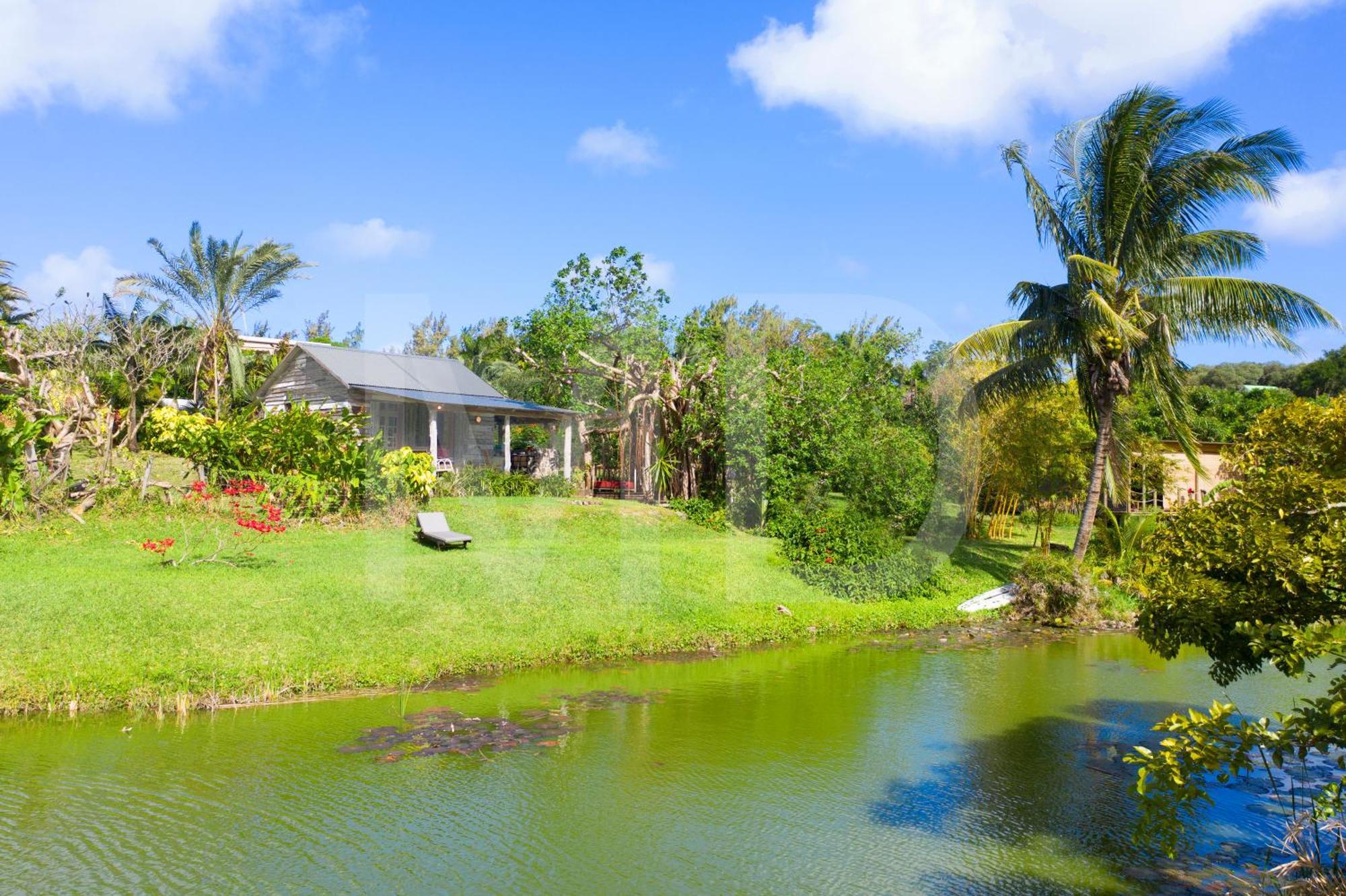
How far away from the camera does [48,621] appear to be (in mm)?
10352

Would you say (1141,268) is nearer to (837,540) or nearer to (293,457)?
(837,540)

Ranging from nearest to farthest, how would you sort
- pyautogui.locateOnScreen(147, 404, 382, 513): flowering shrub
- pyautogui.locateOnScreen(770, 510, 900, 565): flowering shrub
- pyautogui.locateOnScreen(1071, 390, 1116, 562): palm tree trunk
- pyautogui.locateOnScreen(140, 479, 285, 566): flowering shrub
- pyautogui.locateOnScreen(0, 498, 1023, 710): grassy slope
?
1. pyautogui.locateOnScreen(0, 498, 1023, 710): grassy slope
2. pyautogui.locateOnScreen(140, 479, 285, 566): flowering shrub
3. pyautogui.locateOnScreen(147, 404, 382, 513): flowering shrub
4. pyautogui.locateOnScreen(770, 510, 900, 565): flowering shrub
5. pyautogui.locateOnScreen(1071, 390, 1116, 562): palm tree trunk

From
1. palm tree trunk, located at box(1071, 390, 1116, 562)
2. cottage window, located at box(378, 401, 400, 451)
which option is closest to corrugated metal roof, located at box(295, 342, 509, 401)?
cottage window, located at box(378, 401, 400, 451)

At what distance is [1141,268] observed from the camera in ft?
58.0

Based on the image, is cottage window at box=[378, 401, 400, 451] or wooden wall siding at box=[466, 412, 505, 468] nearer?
cottage window at box=[378, 401, 400, 451]

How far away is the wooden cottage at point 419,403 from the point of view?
23938mm

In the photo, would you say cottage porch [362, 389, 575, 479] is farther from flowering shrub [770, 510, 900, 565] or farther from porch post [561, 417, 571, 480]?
flowering shrub [770, 510, 900, 565]

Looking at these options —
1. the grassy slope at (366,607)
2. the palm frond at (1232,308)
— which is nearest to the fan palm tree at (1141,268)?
the palm frond at (1232,308)

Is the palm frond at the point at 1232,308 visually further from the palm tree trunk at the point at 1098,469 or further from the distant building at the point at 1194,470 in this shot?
the distant building at the point at 1194,470

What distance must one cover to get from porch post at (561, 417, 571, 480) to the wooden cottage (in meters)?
0.02

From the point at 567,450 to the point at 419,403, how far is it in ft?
13.6

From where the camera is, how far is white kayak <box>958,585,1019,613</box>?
17297 mm

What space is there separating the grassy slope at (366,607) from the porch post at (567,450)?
5.88 m

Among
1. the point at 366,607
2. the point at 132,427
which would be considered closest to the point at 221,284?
the point at 132,427
